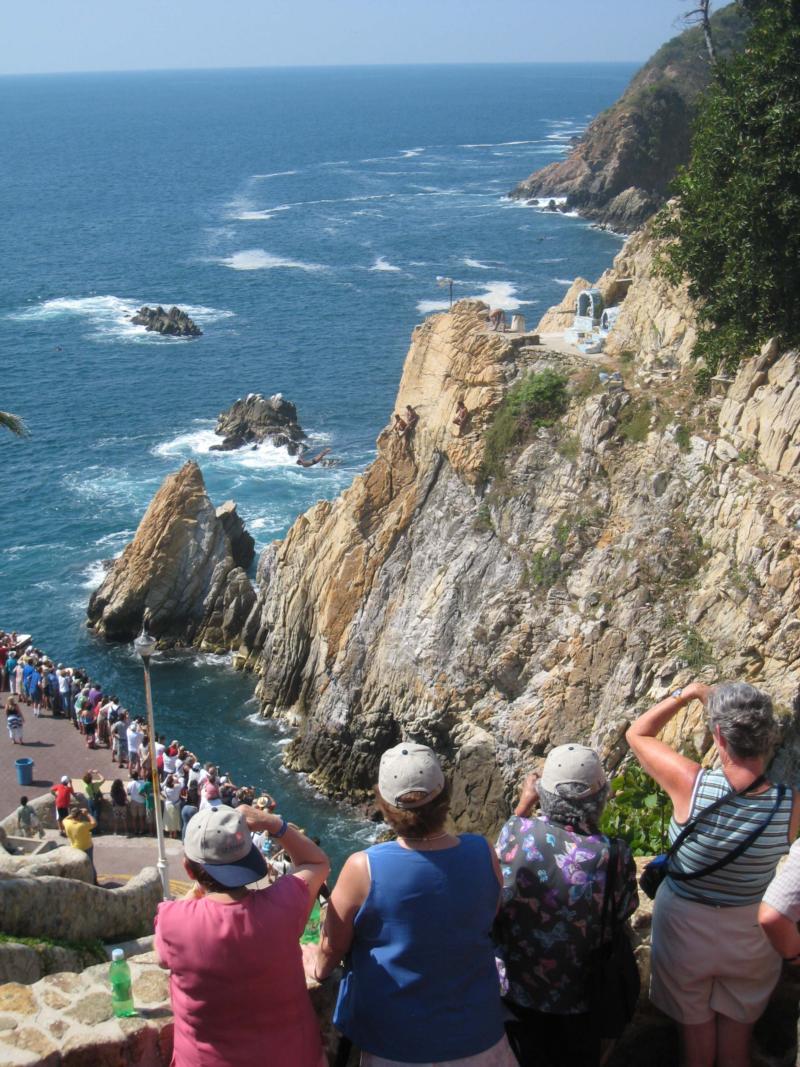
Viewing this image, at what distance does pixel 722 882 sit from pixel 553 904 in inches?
36.9

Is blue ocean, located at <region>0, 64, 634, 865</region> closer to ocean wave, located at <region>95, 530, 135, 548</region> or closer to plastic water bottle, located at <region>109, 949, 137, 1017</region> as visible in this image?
ocean wave, located at <region>95, 530, 135, 548</region>

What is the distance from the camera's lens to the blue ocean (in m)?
41.3

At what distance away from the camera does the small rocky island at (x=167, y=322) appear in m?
78.9

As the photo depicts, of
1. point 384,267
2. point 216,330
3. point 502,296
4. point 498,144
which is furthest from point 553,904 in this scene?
point 498,144

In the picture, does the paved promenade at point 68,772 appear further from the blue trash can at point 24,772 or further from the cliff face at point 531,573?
the cliff face at point 531,573

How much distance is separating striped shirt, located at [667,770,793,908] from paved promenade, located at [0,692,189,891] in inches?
557

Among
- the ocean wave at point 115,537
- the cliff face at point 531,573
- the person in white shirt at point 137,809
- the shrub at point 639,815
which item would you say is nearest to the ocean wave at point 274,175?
the ocean wave at point 115,537

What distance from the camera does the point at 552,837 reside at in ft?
20.2

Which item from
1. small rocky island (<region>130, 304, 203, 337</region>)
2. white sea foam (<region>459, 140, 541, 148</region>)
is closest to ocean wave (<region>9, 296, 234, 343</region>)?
small rocky island (<region>130, 304, 203, 337</region>)

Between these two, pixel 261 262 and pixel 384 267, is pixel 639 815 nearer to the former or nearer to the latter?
pixel 384 267

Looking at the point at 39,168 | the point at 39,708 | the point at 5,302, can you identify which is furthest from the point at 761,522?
the point at 39,168

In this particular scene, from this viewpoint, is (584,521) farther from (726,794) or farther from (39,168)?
(39,168)

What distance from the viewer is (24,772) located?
80.9 ft

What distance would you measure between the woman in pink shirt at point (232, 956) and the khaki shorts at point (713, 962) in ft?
6.69
